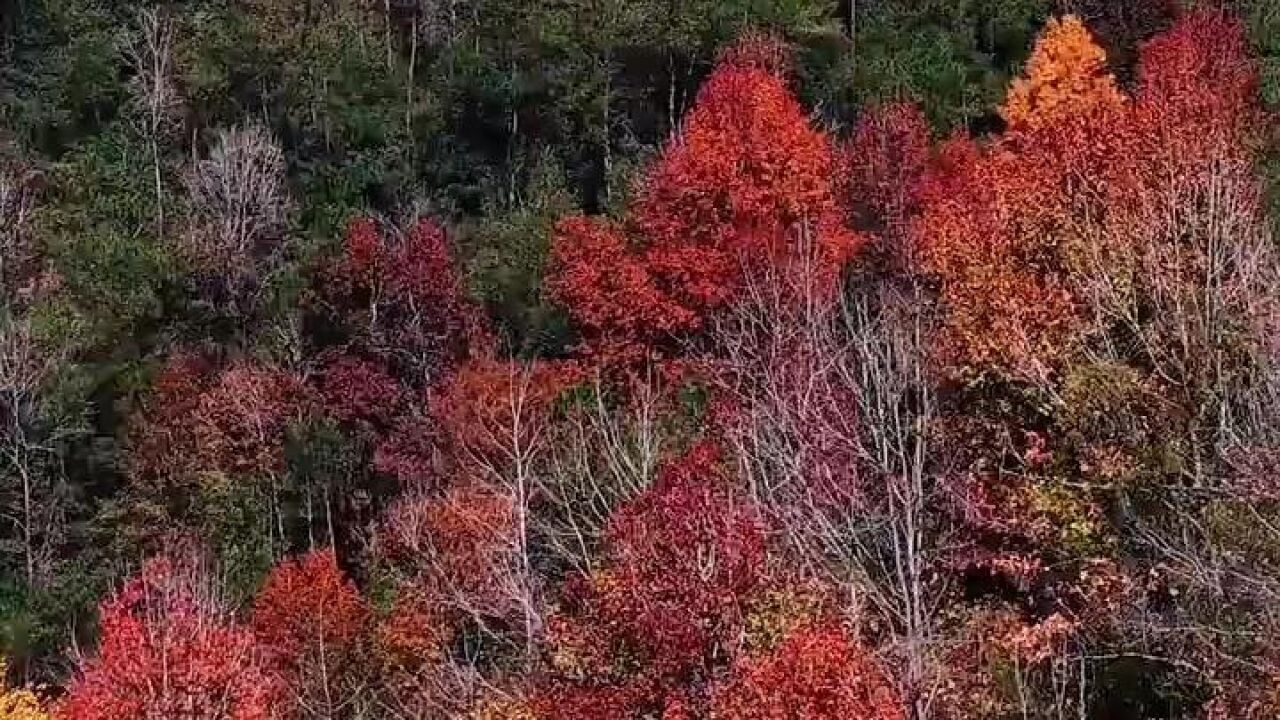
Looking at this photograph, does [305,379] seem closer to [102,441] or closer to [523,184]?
[102,441]

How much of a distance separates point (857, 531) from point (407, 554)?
69.5ft

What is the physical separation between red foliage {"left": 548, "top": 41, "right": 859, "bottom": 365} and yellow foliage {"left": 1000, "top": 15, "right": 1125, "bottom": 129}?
6227 mm

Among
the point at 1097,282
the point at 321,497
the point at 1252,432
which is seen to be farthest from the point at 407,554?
the point at 1252,432

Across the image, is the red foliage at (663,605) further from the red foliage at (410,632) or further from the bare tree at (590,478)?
the red foliage at (410,632)

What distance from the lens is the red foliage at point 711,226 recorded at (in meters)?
48.3

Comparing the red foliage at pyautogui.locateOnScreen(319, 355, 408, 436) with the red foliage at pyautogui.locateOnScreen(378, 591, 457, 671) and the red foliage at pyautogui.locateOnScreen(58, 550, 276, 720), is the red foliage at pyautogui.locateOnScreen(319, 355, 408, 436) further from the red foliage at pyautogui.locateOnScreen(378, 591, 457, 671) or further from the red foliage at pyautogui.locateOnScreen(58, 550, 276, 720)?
the red foliage at pyautogui.locateOnScreen(58, 550, 276, 720)

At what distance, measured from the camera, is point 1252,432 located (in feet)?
74.0

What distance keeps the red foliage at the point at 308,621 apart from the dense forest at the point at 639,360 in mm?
141

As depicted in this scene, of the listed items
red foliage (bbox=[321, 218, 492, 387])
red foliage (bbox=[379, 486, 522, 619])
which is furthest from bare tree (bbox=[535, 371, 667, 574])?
red foliage (bbox=[321, 218, 492, 387])

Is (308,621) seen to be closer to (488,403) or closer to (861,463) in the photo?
(488,403)

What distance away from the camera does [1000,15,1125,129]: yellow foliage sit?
47250 millimetres

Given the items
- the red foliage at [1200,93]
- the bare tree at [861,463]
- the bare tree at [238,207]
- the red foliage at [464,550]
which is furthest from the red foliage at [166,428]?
the red foliage at [1200,93]

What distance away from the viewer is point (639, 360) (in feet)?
162

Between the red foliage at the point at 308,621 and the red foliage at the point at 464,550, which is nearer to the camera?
the red foliage at the point at 464,550
